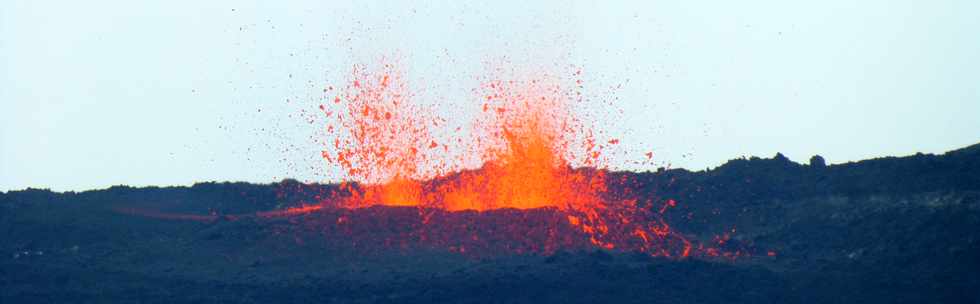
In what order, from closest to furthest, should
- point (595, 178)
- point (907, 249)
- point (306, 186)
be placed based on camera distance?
point (907, 249), point (595, 178), point (306, 186)

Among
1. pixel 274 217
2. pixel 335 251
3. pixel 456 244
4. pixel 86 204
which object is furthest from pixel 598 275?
pixel 86 204

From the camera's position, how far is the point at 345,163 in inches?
1237

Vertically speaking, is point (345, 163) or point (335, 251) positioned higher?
point (345, 163)

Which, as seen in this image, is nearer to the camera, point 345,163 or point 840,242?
point 840,242

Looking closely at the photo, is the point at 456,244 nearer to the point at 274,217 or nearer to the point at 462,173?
the point at 274,217

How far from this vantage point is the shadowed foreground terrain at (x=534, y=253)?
77.7ft

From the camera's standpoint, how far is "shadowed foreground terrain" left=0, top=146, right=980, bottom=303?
23688 mm

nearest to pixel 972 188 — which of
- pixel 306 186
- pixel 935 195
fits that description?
pixel 935 195

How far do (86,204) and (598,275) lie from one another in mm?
14131

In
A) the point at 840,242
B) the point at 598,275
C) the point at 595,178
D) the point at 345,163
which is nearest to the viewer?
the point at 598,275

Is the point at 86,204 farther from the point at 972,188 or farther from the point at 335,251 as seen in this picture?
the point at 972,188

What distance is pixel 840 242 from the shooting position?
27688 mm

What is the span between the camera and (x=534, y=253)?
83.8 feet

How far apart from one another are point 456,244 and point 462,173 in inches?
297
